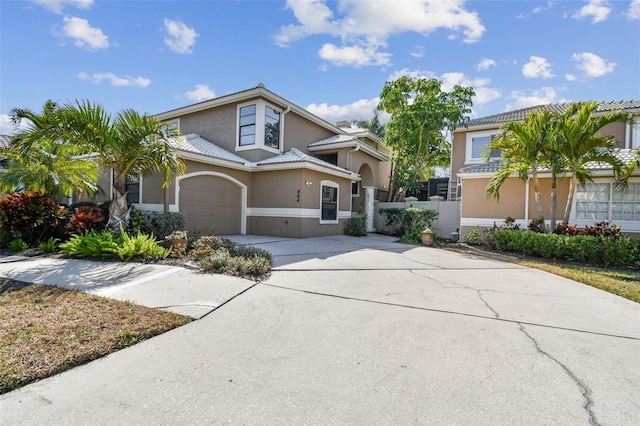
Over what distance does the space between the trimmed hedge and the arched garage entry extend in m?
10.7

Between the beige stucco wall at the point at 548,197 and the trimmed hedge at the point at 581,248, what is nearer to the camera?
the trimmed hedge at the point at 581,248

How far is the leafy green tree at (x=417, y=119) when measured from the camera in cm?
1642

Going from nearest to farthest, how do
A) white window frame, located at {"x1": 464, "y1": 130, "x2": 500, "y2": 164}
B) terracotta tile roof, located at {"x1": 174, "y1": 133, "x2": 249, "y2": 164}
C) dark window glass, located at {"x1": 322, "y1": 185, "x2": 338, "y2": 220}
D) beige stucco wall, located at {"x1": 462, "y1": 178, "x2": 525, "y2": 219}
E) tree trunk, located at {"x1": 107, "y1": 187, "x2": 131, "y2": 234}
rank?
tree trunk, located at {"x1": 107, "y1": 187, "x2": 131, "y2": 234}
beige stucco wall, located at {"x1": 462, "y1": 178, "x2": 525, "y2": 219}
terracotta tile roof, located at {"x1": 174, "y1": 133, "x2": 249, "y2": 164}
dark window glass, located at {"x1": 322, "y1": 185, "x2": 338, "y2": 220}
white window frame, located at {"x1": 464, "y1": 130, "x2": 500, "y2": 164}

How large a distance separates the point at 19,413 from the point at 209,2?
36.1ft

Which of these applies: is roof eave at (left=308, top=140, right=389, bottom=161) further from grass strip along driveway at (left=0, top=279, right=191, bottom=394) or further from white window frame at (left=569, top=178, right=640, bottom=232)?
grass strip along driveway at (left=0, top=279, right=191, bottom=394)

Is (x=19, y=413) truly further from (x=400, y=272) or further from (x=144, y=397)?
(x=400, y=272)

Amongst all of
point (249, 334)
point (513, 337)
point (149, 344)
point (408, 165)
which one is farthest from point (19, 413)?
point (408, 165)

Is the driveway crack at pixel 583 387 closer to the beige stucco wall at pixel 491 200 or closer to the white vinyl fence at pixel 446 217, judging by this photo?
the beige stucco wall at pixel 491 200

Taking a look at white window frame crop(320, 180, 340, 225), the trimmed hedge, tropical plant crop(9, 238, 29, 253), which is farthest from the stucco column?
tropical plant crop(9, 238, 29, 253)

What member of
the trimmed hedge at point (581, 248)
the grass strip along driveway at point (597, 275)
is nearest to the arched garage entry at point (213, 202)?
the grass strip along driveway at point (597, 275)

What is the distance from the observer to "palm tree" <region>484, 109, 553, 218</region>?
31.3 ft

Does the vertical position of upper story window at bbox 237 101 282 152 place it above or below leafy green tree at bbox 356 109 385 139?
below

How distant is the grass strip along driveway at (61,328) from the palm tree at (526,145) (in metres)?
10.7

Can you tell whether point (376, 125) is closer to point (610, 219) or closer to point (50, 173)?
point (610, 219)
